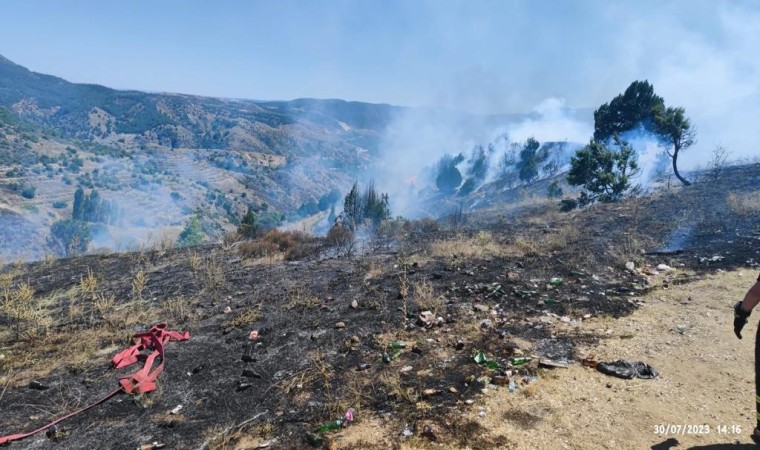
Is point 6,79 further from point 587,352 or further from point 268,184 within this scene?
point 587,352

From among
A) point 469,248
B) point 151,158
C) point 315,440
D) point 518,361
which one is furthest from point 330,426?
point 151,158

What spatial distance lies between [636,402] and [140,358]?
5.59m

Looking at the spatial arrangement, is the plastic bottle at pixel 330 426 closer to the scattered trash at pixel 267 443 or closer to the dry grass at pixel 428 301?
the scattered trash at pixel 267 443

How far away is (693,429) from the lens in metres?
2.89

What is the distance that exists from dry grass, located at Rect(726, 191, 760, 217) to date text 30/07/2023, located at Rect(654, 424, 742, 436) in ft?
34.2

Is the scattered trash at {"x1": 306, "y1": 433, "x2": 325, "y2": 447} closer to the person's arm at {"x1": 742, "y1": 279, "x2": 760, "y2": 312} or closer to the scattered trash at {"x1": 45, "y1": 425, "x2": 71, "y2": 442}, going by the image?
the scattered trash at {"x1": 45, "y1": 425, "x2": 71, "y2": 442}

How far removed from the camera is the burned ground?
3451 millimetres

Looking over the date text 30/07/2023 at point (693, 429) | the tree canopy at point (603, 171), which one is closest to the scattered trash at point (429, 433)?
the date text 30/07/2023 at point (693, 429)

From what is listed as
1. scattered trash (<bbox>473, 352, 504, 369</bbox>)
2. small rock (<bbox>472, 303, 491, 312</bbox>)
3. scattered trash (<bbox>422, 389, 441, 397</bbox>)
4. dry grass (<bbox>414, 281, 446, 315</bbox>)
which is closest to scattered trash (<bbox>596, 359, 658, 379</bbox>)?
scattered trash (<bbox>473, 352, 504, 369</bbox>)

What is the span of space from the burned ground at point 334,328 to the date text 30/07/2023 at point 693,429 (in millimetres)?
902

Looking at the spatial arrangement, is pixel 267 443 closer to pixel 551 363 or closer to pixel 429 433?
pixel 429 433

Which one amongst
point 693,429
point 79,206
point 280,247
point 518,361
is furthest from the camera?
point 79,206

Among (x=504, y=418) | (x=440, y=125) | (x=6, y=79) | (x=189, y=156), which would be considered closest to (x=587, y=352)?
(x=504, y=418)

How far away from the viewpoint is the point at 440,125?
144m
